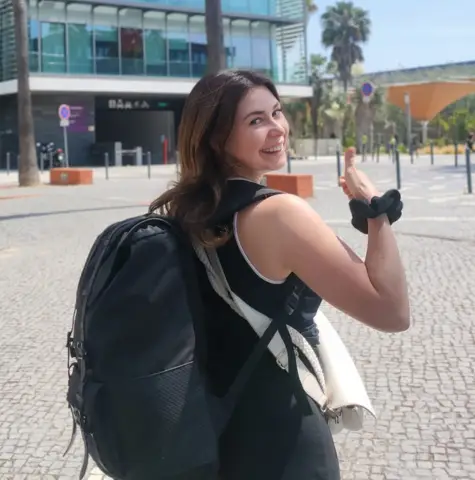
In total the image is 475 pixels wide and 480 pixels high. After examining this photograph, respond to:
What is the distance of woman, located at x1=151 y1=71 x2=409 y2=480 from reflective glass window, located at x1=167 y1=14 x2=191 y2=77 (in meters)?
38.3

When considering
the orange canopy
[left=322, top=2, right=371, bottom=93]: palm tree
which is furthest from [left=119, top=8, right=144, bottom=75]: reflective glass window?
[left=322, top=2, right=371, bottom=93]: palm tree

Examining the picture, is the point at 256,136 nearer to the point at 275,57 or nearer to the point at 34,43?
the point at 34,43

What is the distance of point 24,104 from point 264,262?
21.8 m

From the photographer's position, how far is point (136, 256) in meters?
1.64

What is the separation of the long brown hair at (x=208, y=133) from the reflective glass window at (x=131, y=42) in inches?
1466

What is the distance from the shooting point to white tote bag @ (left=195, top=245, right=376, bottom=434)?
1745 mm

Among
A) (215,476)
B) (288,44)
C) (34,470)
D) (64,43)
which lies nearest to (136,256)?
(215,476)

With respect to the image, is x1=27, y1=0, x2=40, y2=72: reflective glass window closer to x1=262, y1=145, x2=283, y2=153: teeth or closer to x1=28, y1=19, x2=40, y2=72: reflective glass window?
x1=28, y1=19, x2=40, y2=72: reflective glass window

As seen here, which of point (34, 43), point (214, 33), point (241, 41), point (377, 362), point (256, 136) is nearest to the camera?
point (256, 136)

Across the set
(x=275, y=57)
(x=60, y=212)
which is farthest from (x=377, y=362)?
(x=275, y=57)

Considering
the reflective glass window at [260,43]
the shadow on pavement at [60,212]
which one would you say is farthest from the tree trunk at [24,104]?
the reflective glass window at [260,43]

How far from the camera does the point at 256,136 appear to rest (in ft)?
6.13

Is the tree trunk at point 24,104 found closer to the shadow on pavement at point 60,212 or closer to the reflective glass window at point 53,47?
the shadow on pavement at point 60,212

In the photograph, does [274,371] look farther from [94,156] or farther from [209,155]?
[94,156]
